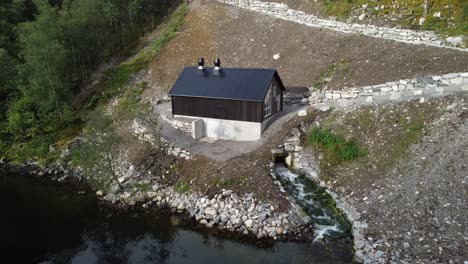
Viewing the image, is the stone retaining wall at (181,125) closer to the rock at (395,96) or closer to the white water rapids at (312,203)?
the white water rapids at (312,203)

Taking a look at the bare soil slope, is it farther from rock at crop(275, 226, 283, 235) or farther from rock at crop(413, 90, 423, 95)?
rock at crop(275, 226, 283, 235)

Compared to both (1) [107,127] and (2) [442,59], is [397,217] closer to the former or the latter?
(2) [442,59]

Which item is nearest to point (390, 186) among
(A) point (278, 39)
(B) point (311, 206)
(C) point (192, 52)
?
(B) point (311, 206)

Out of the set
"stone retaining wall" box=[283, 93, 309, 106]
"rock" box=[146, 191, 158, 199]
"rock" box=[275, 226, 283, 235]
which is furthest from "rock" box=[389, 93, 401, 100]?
"rock" box=[146, 191, 158, 199]

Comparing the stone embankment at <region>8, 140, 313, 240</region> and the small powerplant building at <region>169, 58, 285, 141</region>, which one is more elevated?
the small powerplant building at <region>169, 58, 285, 141</region>

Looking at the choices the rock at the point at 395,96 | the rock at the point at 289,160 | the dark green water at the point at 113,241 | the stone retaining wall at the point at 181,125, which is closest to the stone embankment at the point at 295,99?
the rock at the point at 395,96

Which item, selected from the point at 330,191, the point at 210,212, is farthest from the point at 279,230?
the point at 330,191

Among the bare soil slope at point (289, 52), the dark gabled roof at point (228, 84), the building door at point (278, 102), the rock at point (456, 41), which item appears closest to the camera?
the dark gabled roof at point (228, 84)
